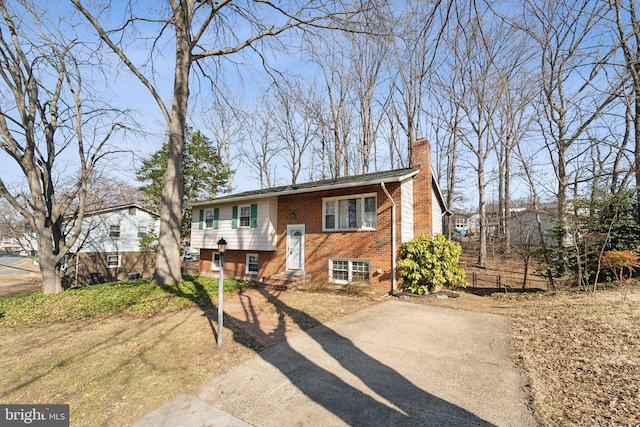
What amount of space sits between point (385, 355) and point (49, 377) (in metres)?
5.18

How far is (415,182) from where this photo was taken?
38.9ft

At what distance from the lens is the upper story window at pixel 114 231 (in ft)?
74.8

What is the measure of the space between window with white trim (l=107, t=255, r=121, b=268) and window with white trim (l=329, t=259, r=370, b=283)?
20618 mm

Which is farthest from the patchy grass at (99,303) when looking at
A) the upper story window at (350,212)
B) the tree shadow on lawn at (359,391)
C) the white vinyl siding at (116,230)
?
the white vinyl siding at (116,230)

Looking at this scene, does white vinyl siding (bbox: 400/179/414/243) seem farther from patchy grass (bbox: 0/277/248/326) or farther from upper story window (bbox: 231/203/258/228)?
patchy grass (bbox: 0/277/248/326)

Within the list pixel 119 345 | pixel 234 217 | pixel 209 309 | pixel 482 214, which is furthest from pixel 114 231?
pixel 482 214

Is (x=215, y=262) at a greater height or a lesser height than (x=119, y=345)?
greater

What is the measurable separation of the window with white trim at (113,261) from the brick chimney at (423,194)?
77.8 feet

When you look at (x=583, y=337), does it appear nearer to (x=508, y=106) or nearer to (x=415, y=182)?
(x=415, y=182)

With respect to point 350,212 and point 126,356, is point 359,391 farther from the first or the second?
point 350,212

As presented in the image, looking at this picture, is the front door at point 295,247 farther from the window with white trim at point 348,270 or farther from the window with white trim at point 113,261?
the window with white trim at point 113,261

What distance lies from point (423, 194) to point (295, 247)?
6047 mm

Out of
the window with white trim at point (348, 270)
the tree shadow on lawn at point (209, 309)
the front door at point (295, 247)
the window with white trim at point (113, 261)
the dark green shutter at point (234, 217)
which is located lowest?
the window with white trim at point (113, 261)

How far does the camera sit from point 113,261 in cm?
2273
